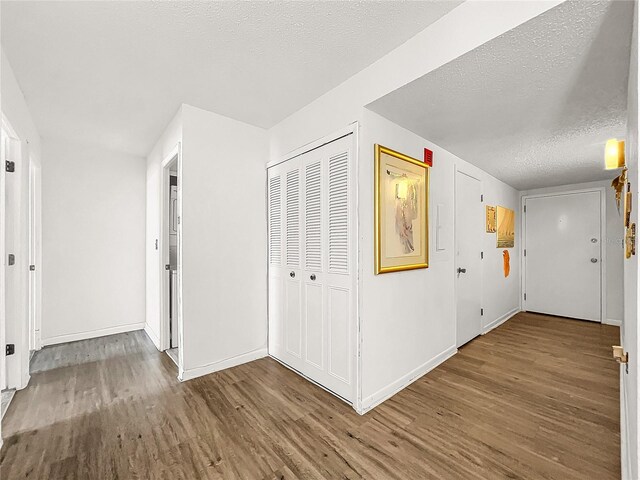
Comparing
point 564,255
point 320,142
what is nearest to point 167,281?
point 320,142

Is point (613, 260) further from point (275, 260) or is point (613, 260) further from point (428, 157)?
point (275, 260)

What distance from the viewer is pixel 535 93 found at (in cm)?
197

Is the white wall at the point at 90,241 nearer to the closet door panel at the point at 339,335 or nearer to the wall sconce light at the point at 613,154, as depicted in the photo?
the closet door panel at the point at 339,335

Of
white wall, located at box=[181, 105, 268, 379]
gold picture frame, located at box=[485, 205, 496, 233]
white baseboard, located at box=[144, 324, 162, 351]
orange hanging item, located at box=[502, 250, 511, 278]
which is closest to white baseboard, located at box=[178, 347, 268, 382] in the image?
white wall, located at box=[181, 105, 268, 379]

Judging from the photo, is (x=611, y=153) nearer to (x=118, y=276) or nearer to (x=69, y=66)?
(x=69, y=66)

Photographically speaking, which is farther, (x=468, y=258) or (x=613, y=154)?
(x=468, y=258)

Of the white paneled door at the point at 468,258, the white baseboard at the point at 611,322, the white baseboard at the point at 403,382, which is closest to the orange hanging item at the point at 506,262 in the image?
the white paneled door at the point at 468,258

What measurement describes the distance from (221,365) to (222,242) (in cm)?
117

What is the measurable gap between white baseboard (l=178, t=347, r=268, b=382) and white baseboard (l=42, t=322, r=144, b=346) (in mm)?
2002

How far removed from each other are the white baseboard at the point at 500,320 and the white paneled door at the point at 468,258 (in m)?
0.28

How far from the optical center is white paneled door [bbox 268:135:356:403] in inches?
88.2

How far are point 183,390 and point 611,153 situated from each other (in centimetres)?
335

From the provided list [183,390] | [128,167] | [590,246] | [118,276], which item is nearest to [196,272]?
[183,390]

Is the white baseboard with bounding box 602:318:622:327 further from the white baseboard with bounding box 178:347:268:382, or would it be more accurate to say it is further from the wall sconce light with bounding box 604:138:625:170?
the white baseboard with bounding box 178:347:268:382
